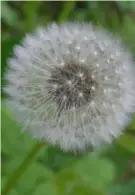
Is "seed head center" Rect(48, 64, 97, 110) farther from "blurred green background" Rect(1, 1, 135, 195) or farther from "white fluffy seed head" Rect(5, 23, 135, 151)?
"blurred green background" Rect(1, 1, 135, 195)

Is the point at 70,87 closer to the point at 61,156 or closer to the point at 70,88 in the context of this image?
the point at 70,88

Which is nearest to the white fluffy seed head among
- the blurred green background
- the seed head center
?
the seed head center

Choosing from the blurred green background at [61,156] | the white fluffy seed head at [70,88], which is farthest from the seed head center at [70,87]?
the blurred green background at [61,156]

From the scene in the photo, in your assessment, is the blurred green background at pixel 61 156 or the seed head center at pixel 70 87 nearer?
the seed head center at pixel 70 87

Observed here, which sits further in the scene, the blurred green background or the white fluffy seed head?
the blurred green background

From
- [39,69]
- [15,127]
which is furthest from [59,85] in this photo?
[15,127]

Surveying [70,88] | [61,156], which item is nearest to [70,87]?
[70,88]

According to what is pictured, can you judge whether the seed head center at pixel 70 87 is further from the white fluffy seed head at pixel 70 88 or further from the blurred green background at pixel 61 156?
the blurred green background at pixel 61 156
